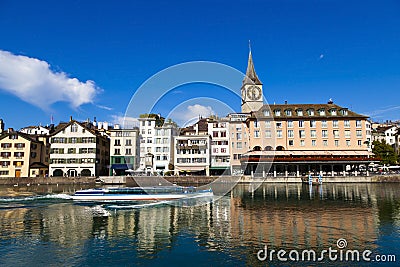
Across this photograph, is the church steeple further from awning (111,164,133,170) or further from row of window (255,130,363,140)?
awning (111,164,133,170)

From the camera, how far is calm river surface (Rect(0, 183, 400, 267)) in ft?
48.2

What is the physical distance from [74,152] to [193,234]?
5880 centimetres

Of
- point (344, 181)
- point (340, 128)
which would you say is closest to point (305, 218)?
point (344, 181)

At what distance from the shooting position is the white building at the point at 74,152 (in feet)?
231

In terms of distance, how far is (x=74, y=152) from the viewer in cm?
7069

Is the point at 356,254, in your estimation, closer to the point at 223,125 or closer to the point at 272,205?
the point at 272,205

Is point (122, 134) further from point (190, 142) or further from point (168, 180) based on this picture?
point (168, 180)

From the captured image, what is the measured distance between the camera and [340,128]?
7125 cm

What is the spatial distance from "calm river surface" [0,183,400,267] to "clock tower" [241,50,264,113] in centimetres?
6153

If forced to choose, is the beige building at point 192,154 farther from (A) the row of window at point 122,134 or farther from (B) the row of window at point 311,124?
(B) the row of window at point 311,124

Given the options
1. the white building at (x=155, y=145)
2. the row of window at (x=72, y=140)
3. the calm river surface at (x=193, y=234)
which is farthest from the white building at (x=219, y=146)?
the calm river surface at (x=193, y=234)

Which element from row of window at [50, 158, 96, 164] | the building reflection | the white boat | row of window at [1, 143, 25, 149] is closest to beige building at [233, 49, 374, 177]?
the white boat

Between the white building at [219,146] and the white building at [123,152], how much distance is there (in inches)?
730

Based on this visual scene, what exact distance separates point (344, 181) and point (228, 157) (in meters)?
25.1
